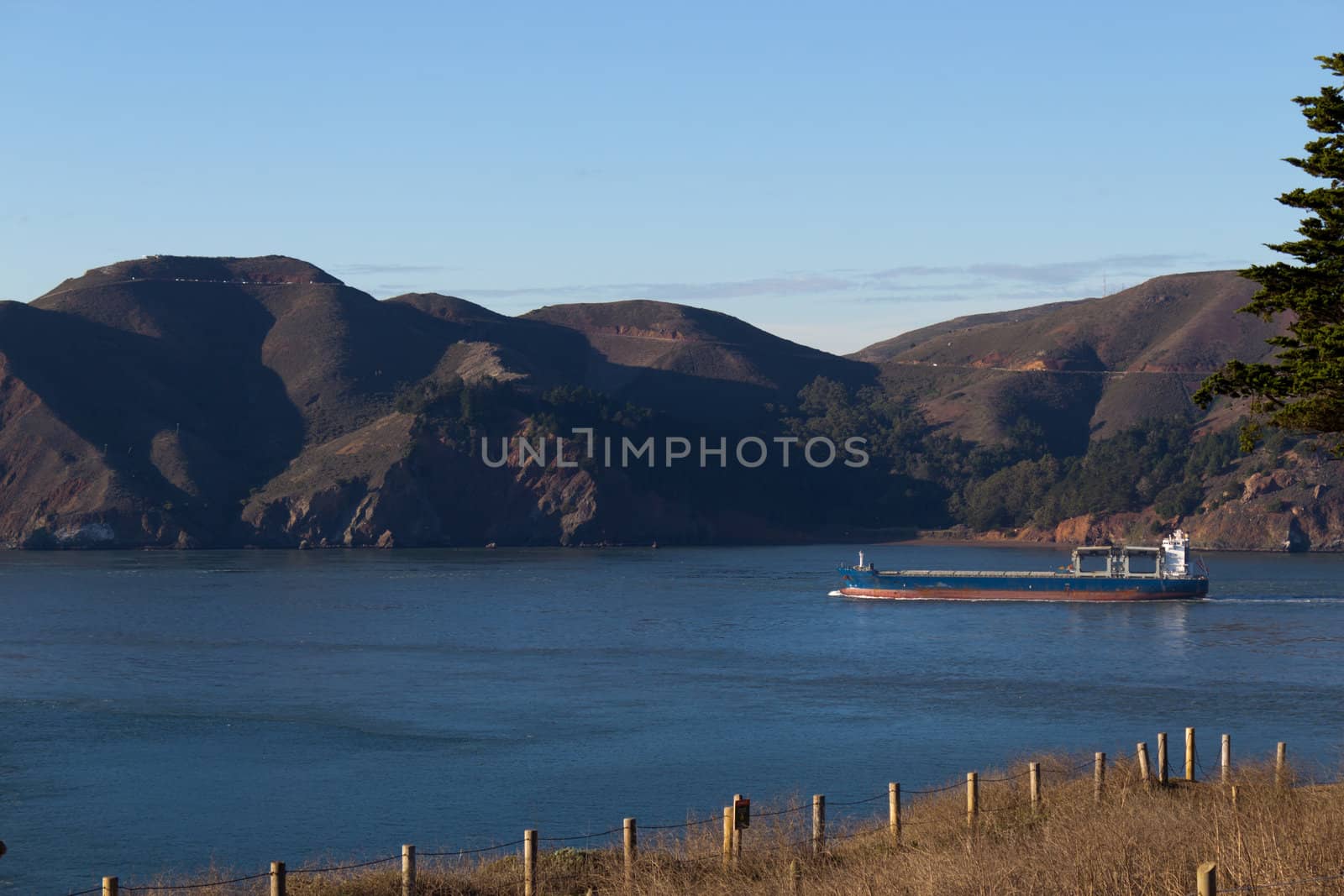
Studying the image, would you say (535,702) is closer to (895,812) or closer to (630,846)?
(895,812)

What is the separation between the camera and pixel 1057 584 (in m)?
103

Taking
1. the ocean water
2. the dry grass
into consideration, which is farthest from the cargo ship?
the dry grass

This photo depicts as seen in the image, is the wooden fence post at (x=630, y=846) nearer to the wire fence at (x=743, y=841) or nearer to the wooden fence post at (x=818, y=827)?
the wire fence at (x=743, y=841)

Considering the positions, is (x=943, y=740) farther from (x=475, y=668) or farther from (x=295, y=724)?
(x=475, y=668)

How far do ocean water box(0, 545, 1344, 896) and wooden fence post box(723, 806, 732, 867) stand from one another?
1146cm

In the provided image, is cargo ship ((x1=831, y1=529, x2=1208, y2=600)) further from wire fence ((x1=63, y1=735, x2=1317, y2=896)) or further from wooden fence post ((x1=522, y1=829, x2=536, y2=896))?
wooden fence post ((x1=522, y1=829, x2=536, y2=896))

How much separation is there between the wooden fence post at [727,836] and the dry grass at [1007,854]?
18 centimetres

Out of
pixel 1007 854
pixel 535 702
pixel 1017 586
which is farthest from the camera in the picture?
pixel 1017 586

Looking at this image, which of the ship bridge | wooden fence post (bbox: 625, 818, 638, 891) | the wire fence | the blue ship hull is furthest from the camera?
the ship bridge

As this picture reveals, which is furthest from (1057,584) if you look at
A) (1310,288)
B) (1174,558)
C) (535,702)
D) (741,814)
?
(741,814)

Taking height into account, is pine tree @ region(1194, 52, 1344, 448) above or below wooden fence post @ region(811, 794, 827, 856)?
above

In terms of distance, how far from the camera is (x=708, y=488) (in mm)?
193875

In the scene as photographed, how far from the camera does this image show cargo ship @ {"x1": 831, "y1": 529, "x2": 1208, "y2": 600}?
100750 millimetres

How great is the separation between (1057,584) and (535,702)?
5669cm
